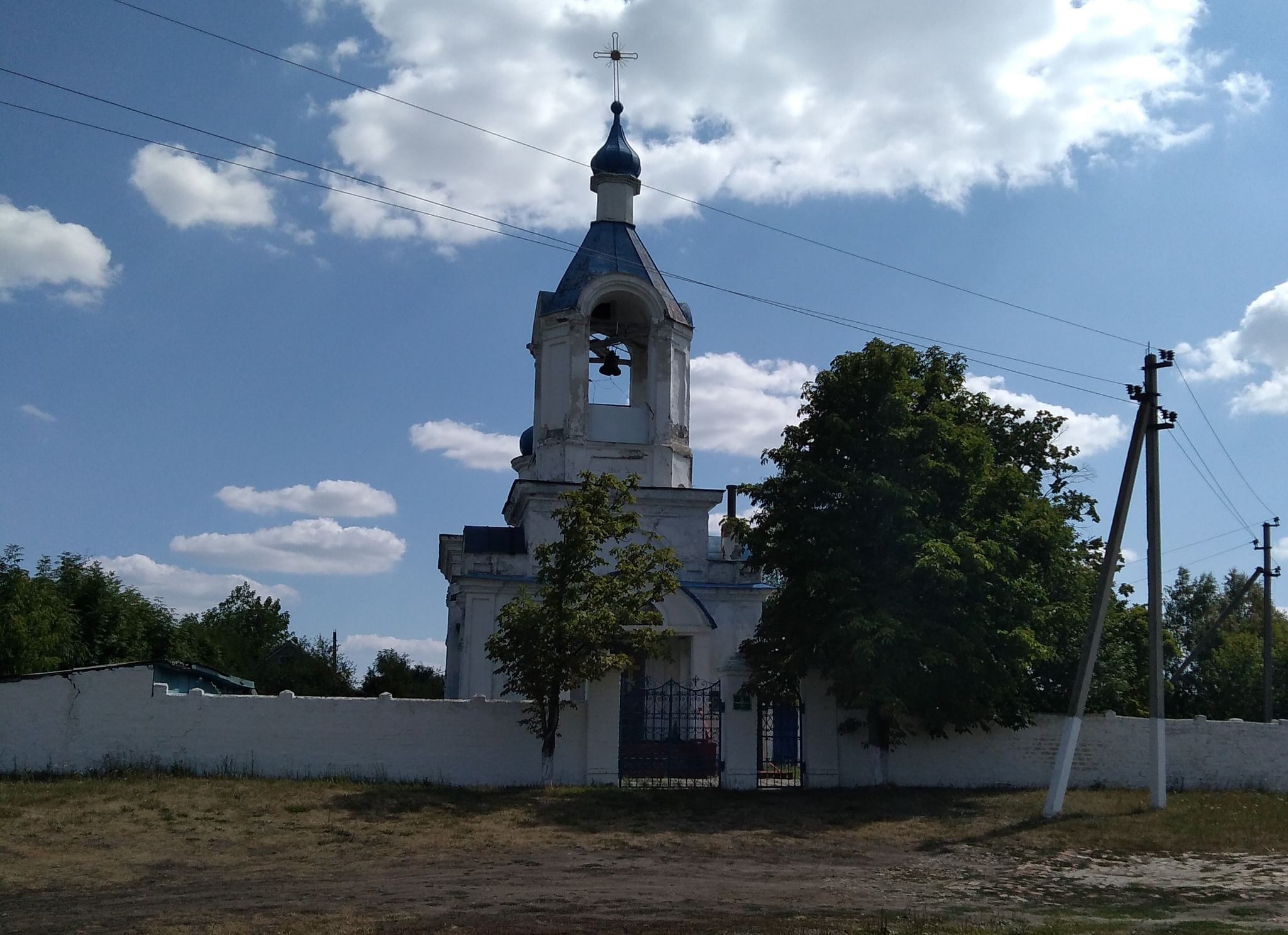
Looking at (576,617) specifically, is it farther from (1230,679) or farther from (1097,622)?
(1230,679)

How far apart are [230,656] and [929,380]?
40.0 m

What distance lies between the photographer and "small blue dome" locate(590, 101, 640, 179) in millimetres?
29453

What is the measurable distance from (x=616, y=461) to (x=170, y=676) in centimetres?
1081

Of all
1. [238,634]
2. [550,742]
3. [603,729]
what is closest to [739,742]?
[603,729]

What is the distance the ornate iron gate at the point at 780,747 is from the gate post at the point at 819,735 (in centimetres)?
13

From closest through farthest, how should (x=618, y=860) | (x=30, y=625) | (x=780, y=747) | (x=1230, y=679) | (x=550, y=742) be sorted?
(x=618, y=860)
(x=550, y=742)
(x=780, y=747)
(x=30, y=625)
(x=1230, y=679)

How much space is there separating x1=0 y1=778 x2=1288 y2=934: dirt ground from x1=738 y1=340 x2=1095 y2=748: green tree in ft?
5.99

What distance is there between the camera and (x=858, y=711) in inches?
808

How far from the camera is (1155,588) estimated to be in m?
19.5

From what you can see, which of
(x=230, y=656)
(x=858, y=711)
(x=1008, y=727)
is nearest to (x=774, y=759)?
(x=858, y=711)

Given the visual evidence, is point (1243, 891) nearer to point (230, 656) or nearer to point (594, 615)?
point (594, 615)

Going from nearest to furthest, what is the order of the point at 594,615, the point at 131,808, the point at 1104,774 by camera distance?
the point at 131,808 → the point at 594,615 → the point at 1104,774

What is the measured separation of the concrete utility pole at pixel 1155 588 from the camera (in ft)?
62.1

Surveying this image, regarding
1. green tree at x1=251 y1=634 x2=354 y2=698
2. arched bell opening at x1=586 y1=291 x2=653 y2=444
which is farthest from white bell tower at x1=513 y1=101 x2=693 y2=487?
green tree at x1=251 y1=634 x2=354 y2=698
